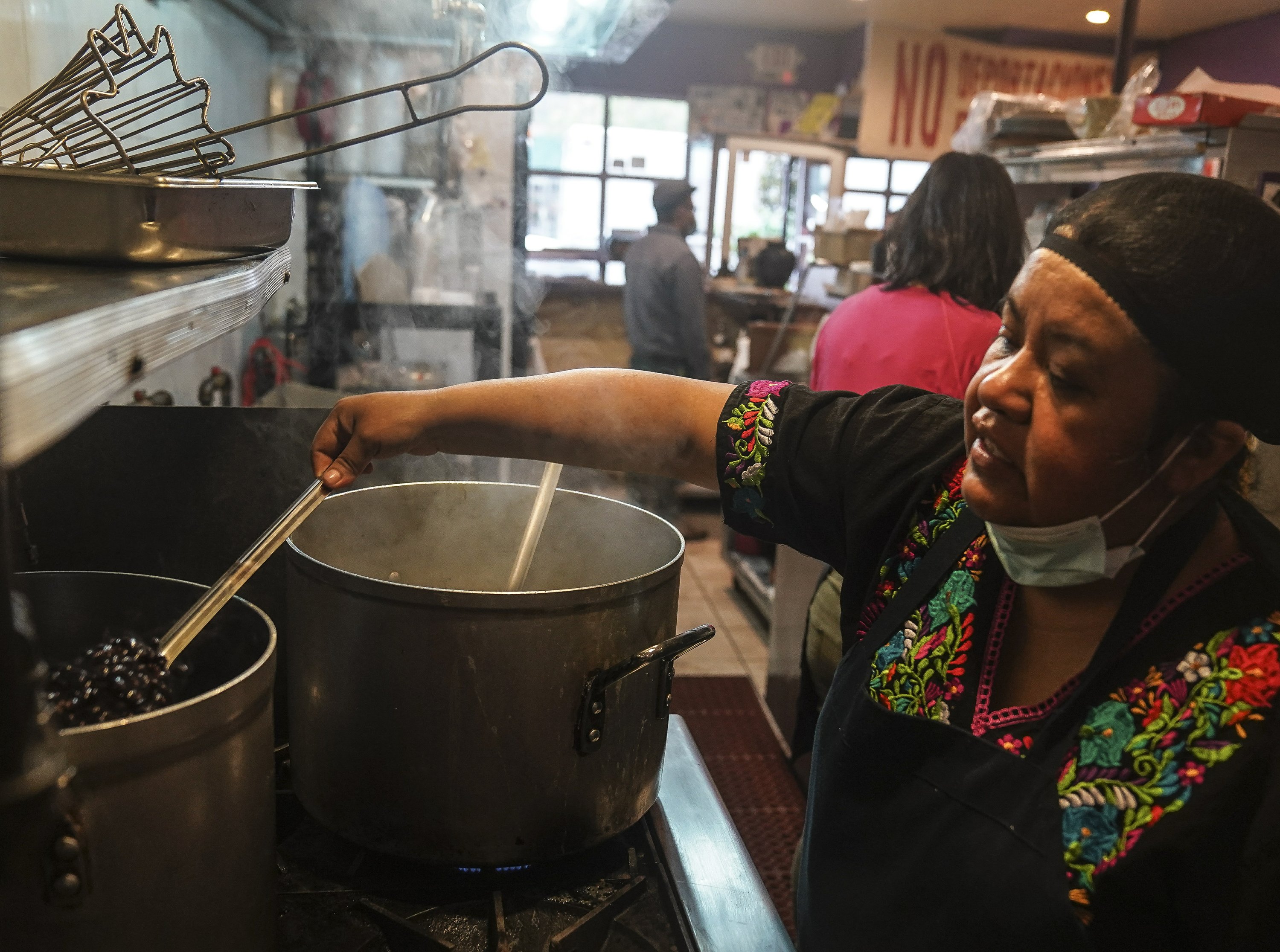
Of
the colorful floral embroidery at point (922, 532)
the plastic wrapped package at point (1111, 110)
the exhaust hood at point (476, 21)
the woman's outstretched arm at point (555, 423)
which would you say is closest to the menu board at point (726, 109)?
the exhaust hood at point (476, 21)

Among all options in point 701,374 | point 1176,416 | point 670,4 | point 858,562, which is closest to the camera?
point 1176,416

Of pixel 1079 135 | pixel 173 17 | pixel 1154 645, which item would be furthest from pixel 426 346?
pixel 1154 645

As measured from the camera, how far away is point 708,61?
7.40 metres

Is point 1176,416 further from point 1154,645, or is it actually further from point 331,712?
point 331,712

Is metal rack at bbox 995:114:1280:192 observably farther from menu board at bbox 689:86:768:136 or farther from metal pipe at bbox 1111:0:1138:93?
menu board at bbox 689:86:768:136

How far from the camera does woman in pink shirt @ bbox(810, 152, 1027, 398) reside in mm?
2473

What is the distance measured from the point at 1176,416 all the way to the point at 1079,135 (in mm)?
2523

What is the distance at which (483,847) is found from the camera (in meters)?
1.03

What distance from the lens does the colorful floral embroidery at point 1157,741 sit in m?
0.86

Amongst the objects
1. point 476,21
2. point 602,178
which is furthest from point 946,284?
point 602,178

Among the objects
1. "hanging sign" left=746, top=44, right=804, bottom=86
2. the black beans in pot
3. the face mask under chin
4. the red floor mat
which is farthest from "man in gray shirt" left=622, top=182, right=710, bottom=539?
the black beans in pot

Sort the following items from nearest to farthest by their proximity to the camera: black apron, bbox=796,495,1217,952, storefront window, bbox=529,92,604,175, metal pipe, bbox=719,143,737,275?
black apron, bbox=796,495,1217,952 < metal pipe, bbox=719,143,737,275 < storefront window, bbox=529,92,604,175

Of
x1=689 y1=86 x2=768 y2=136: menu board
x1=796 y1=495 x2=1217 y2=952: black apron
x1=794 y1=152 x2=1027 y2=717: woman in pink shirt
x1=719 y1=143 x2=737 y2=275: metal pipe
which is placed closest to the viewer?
x1=796 y1=495 x2=1217 y2=952: black apron

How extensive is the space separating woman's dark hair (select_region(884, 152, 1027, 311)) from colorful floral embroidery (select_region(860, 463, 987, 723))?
151 cm
